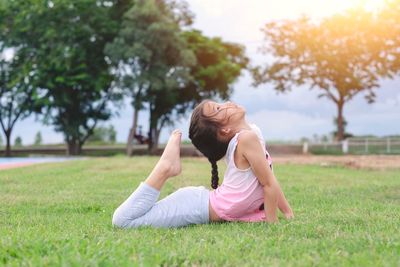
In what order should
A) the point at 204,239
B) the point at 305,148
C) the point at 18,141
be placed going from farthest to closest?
1. the point at 18,141
2. the point at 305,148
3. the point at 204,239

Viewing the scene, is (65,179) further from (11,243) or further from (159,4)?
(159,4)

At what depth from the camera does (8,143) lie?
32.3 metres

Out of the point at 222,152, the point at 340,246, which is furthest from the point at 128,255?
the point at 222,152

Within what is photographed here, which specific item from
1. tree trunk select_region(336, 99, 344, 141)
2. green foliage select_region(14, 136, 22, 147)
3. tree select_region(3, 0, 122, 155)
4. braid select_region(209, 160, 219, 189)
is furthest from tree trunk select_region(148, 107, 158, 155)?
braid select_region(209, 160, 219, 189)

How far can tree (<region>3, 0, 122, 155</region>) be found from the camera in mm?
28234

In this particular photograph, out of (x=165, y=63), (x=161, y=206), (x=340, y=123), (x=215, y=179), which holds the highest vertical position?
(x=165, y=63)

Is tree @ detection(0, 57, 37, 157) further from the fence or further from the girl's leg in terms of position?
the girl's leg

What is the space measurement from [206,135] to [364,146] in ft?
95.8

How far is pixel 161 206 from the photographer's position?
4258 mm

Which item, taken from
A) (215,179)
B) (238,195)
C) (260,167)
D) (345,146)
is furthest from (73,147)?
(260,167)

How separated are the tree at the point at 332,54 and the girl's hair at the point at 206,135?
27.6m

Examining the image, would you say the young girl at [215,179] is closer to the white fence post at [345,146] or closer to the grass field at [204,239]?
the grass field at [204,239]

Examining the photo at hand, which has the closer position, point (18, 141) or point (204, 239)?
point (204, 239)

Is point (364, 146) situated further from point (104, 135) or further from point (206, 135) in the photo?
point (206, 135)
